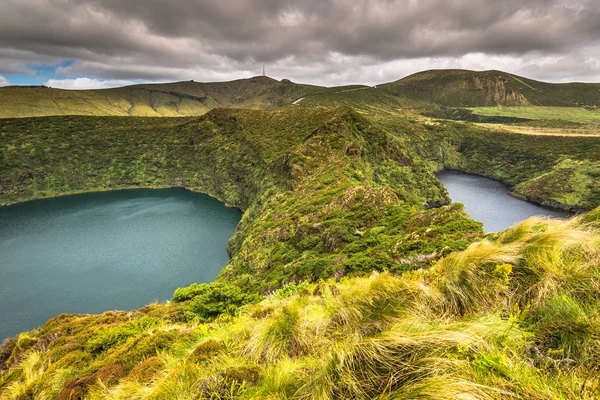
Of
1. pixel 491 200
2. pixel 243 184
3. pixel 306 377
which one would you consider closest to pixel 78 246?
pixel 243 184

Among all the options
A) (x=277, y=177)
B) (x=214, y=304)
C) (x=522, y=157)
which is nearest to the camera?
(x=214, y=304)

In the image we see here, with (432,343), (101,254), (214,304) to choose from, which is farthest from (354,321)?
(101,254)

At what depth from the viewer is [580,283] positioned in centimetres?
333

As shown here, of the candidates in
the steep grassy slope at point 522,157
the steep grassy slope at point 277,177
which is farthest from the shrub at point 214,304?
the steep grassy slope at point 522,157

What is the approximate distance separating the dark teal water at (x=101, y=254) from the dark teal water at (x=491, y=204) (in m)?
61.5

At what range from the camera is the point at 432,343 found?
260cm

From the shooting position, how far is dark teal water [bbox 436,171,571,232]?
69375mm

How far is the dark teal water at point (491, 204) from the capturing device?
6938 centimetres

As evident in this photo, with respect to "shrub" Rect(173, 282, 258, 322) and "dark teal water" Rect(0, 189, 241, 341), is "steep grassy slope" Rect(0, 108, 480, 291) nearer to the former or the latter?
"shrub" Rect(173, 282, 258, 322)

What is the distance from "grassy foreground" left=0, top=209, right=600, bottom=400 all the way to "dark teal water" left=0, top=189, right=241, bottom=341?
1608 inches

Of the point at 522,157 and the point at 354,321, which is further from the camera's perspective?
the point at 522,157

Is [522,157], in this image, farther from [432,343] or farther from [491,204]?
[432,343]

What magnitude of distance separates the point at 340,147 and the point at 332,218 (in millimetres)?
32691

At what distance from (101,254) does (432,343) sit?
215 feet
